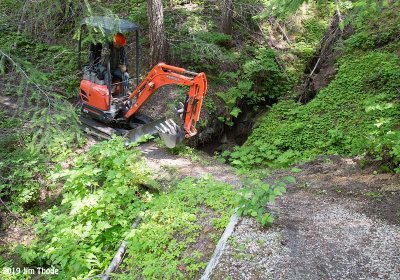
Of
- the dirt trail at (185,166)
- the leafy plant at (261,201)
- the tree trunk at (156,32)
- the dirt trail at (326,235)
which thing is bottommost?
the dirt trail at (185,166)

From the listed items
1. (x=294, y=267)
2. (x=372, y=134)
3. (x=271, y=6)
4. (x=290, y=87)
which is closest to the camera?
(x=294, y=267)

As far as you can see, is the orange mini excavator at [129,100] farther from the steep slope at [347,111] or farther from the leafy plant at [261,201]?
the leafy plant at [261,201]

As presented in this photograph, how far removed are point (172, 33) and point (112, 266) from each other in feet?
26.1

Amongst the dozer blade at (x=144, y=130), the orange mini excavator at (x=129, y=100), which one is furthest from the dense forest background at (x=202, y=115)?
the orange mini excavator at (x=129, y=100)

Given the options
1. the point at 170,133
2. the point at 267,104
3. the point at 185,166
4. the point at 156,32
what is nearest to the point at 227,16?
the point at 156,32

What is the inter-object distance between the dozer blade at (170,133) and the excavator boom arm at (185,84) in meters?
0.18

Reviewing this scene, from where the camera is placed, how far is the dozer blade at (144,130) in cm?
860

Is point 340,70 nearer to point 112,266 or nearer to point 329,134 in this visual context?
point 329,134

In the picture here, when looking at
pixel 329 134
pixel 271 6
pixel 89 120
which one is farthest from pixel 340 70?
pixel 89 120

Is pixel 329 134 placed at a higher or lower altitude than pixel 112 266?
higher

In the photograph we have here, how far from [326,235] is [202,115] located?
602cm

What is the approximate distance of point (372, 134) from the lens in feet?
24.3

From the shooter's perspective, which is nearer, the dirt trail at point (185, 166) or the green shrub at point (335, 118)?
the dirt trail at point (185, 166)

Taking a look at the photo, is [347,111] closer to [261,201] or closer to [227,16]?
[227,16]
